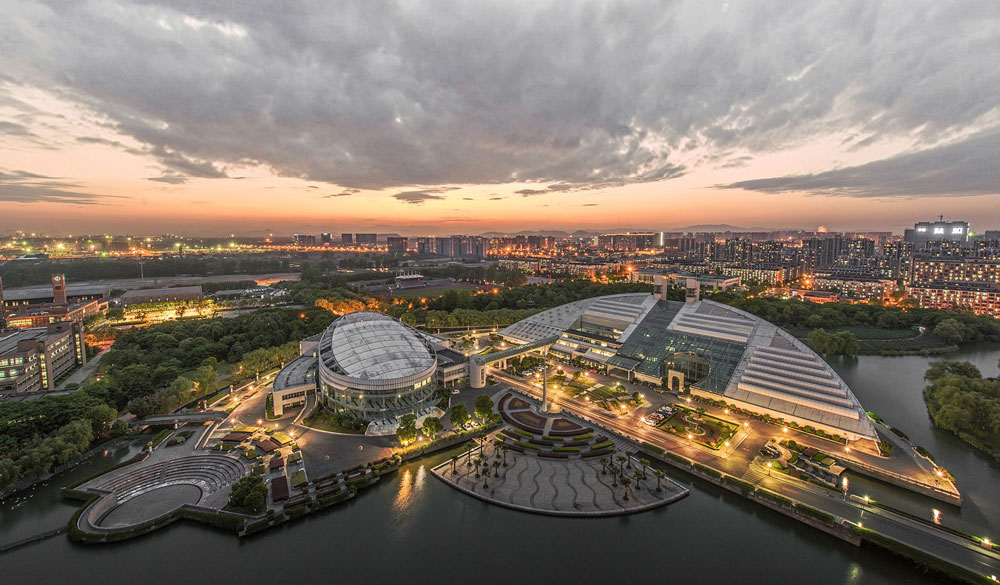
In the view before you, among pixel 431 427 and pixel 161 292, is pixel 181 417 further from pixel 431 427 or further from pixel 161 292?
pixel 161 292

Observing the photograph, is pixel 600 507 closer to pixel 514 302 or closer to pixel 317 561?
pixel 317 561

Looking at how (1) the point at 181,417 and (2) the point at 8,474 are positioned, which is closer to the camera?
(2) the point at 8,474

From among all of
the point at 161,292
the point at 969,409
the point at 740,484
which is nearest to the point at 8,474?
the point at 740,484

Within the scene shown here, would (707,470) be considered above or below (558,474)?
above

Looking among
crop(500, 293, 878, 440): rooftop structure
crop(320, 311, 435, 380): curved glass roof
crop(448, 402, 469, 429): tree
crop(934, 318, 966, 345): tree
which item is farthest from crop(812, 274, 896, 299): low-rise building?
crop(320, 311, 435, 380): curved glass roof

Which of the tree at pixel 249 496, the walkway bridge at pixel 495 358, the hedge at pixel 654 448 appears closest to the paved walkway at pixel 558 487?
the hedge at pixel 654 448

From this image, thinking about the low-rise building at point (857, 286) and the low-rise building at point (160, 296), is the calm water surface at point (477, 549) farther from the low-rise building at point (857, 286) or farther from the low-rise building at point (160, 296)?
the low-rise building at point (857, 286)

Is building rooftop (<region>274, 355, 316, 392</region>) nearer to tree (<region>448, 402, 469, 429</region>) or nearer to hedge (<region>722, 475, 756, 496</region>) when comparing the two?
tree (<region>448, 402, 469, 429</region>)

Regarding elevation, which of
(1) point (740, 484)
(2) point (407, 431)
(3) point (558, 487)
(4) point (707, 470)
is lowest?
(3) point (558, 487)
